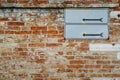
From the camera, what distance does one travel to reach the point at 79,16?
3.90m

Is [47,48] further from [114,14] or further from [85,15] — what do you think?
[114,14]

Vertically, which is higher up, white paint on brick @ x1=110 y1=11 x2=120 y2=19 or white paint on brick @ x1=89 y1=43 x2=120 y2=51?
white paint on brick @ x1=110 y1=11 x2=120 y2=19

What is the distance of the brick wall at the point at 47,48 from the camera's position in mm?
3914

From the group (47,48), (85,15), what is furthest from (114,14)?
(47,48)

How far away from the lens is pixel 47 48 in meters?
3.96

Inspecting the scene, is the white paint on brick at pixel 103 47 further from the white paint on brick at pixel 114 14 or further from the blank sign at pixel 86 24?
the white paint on brick at pixel 114 14

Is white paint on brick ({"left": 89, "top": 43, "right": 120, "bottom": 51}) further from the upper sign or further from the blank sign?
the upper sign

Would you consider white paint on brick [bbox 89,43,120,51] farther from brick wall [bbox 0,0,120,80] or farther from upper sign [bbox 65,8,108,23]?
upper sign [bbox 65,8,108,23]

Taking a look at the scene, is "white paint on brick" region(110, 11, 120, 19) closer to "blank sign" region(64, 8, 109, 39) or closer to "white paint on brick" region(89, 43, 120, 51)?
"blank sign" region(64, 8, 109, 39)

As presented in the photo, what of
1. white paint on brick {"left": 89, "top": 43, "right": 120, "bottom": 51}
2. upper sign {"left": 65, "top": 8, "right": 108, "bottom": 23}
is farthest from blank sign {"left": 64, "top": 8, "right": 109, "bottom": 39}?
white paint on brick {"left": 89, "top": 43, "right": 120, "bottom": 51}

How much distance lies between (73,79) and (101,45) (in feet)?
2.31

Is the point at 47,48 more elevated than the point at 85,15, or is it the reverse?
the point at 85,15

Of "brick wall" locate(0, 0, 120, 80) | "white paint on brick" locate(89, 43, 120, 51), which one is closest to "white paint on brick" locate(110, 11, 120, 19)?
"brick wall" locate(0, 0, 120, 80)

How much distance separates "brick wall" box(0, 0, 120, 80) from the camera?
3914 millimetres
